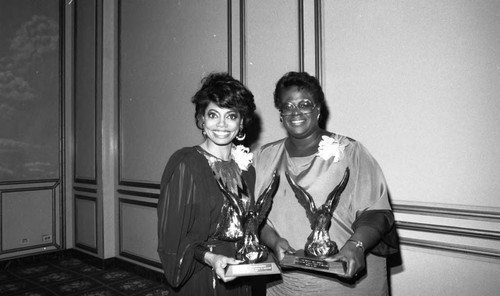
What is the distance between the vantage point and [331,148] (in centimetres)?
162

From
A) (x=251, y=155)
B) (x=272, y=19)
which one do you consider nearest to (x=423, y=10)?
(x=272, y=19)

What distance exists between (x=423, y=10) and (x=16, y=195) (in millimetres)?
4808

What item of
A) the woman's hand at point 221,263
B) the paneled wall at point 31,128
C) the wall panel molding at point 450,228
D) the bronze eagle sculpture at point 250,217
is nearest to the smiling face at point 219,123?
the bronze eagle sculpture at point 250,217

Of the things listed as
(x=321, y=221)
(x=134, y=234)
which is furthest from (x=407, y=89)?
(x=134, y=234)

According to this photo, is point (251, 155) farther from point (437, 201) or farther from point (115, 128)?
point (115, 128)

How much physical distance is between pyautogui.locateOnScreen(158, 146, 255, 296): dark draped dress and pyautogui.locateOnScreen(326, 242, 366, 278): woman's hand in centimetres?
44

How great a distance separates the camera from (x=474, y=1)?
2.05 metres

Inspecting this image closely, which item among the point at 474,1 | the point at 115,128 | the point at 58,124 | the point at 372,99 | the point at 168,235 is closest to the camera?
the point at 168,235

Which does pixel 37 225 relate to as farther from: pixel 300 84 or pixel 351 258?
pixel 351 258

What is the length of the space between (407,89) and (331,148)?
Answer: 97cm

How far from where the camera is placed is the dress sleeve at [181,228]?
5.18ft

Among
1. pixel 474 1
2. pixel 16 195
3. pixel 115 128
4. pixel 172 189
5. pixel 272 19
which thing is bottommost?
pixel 16 195

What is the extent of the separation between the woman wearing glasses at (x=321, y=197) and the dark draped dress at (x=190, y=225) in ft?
0.82

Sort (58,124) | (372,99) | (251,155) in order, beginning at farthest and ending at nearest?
(58,124)
(372,99)
(251,155)
